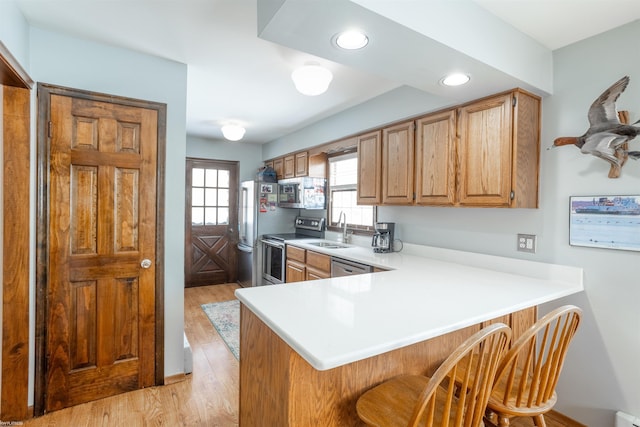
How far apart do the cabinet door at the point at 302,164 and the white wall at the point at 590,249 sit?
248cm

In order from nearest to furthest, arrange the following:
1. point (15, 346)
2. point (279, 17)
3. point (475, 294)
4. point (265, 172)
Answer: point (279, 17) < point (475, 294) < point (15, 346) < point (265, 172)

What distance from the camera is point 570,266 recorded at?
2.01 metres

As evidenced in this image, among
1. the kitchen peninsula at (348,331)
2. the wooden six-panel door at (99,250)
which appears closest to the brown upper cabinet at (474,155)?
the kitchen peninsula at (348,331)

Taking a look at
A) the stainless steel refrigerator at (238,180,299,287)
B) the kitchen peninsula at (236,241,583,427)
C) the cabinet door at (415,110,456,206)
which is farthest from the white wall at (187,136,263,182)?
the kitchen peninsula at (236,241,583,427)

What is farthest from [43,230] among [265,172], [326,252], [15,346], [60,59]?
[265,172]

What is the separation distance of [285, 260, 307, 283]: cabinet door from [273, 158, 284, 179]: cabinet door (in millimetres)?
1597

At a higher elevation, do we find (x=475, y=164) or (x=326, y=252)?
(x=475, y=164)

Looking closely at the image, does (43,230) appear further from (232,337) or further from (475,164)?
(475,164)

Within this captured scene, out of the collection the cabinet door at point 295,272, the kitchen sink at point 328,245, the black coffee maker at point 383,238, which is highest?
the black coffee maker at point 383,238

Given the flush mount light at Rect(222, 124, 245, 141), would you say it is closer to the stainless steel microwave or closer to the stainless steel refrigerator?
the stainless steel refrigerator

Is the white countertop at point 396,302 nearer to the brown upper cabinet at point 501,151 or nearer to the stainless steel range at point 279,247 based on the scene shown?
the brown upper cabinet at point 501,151

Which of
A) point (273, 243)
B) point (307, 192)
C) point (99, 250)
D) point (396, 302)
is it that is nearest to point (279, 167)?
point (307, 192)

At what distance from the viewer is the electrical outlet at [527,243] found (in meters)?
2.19

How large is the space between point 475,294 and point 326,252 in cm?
169
